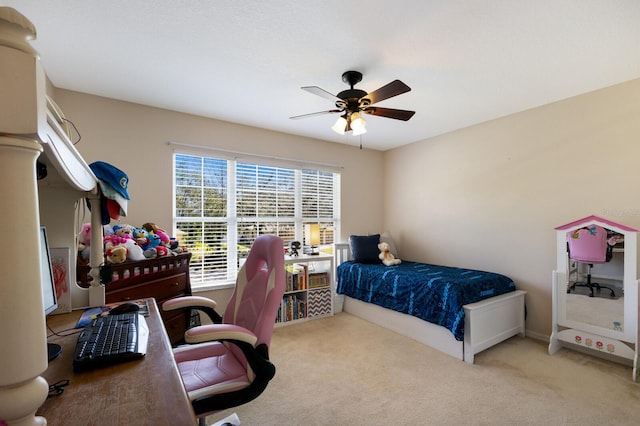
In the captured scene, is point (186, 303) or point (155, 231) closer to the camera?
point (186, 303)

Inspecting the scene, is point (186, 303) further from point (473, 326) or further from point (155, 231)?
point (473, 326)

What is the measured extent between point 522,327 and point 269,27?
3725mm

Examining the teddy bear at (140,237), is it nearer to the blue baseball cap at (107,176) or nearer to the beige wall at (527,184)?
the blue baseball cap at (107,176)

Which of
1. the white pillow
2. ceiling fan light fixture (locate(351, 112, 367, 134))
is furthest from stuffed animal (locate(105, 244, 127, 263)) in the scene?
the white pillow

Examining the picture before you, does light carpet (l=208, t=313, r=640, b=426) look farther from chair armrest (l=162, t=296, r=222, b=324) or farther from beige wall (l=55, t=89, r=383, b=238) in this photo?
beige wall (l=55, t=89, r=383, b=238)

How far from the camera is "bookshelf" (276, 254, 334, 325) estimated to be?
365cm

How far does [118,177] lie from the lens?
5.28 ft

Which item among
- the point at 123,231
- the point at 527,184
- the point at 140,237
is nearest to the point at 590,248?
the point at 527,184

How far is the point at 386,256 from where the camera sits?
4105 mm

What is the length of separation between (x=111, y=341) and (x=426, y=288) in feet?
8.77

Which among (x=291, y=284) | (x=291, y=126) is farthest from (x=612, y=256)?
(x=291, y=126)

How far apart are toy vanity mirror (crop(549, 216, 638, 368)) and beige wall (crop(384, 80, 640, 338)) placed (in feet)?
0.81

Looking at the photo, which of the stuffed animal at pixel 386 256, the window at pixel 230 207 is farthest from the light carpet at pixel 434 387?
the window at pixel 230 207

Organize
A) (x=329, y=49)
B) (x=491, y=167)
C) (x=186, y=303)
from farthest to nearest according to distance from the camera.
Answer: (x=491, y=167) → (x=329, y=49) → (x=186, y=303)
